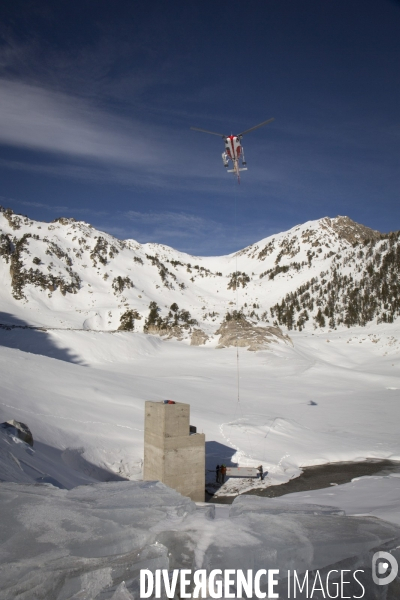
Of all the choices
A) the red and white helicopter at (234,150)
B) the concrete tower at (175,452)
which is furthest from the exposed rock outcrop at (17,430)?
the red and white helicopter at (234,150)

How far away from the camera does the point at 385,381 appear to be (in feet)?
99.6

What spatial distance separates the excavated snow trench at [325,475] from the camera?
512 inches

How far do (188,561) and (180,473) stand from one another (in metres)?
7.78

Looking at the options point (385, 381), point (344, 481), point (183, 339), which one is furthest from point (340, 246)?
point (344, 481)

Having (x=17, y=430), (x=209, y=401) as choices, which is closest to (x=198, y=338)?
(x=209, y=401)

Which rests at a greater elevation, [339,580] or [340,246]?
[340,246]

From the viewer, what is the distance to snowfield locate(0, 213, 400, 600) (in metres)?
4.56

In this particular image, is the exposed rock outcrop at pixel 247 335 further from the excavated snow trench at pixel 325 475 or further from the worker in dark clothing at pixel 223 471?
the worker in dark clothing at pixel 223 471

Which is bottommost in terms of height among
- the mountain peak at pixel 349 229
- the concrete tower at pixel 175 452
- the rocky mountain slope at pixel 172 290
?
the concrete tower at pixel 175 452

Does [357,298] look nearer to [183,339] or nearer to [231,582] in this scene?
[183,339]

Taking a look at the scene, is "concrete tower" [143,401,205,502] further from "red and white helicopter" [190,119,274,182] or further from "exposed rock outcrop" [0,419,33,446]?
"red and white helicopter" [190,119,274,182]

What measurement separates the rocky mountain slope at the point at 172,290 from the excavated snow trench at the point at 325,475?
25295 millimetres

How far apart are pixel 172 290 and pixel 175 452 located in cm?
6079

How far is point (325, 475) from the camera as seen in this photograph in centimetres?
1446
